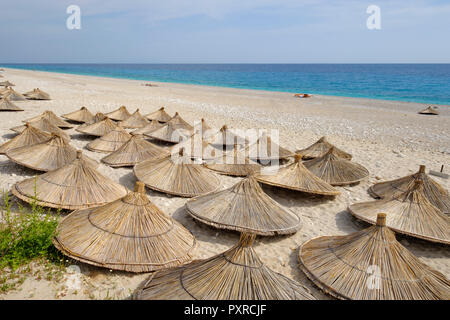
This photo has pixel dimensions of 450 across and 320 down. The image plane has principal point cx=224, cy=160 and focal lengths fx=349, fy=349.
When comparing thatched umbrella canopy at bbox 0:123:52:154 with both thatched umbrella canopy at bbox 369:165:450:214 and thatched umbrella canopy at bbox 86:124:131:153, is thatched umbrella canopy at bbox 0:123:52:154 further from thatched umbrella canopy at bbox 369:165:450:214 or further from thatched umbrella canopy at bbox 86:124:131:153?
thatched umbrella canopy at bbox 369:165:450:214

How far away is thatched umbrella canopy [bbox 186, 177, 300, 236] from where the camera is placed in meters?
4.01

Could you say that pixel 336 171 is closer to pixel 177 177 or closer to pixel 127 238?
pixel 177 177

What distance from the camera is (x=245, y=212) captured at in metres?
4.16

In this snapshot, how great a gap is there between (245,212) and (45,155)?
131 inches

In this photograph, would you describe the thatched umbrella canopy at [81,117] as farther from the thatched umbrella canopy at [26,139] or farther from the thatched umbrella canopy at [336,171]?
the thatched umbrella canopy at [336,171]

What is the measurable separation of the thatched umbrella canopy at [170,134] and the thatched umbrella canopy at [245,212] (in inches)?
147

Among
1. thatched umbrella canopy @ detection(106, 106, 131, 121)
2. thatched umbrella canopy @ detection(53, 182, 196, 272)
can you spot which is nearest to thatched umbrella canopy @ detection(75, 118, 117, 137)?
thatched umbrella canopy @ detection(106, 106, 131, 121)

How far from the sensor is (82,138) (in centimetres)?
813

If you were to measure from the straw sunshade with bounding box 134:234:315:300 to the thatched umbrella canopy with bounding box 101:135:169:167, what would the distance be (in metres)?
3.71

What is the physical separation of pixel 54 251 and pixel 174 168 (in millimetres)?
2325

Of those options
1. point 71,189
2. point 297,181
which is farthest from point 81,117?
point 297,181

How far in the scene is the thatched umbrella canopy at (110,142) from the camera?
7.00 m

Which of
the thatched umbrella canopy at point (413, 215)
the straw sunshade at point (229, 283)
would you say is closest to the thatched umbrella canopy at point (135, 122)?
the thatched umbrella canopy at point (413, 215)
